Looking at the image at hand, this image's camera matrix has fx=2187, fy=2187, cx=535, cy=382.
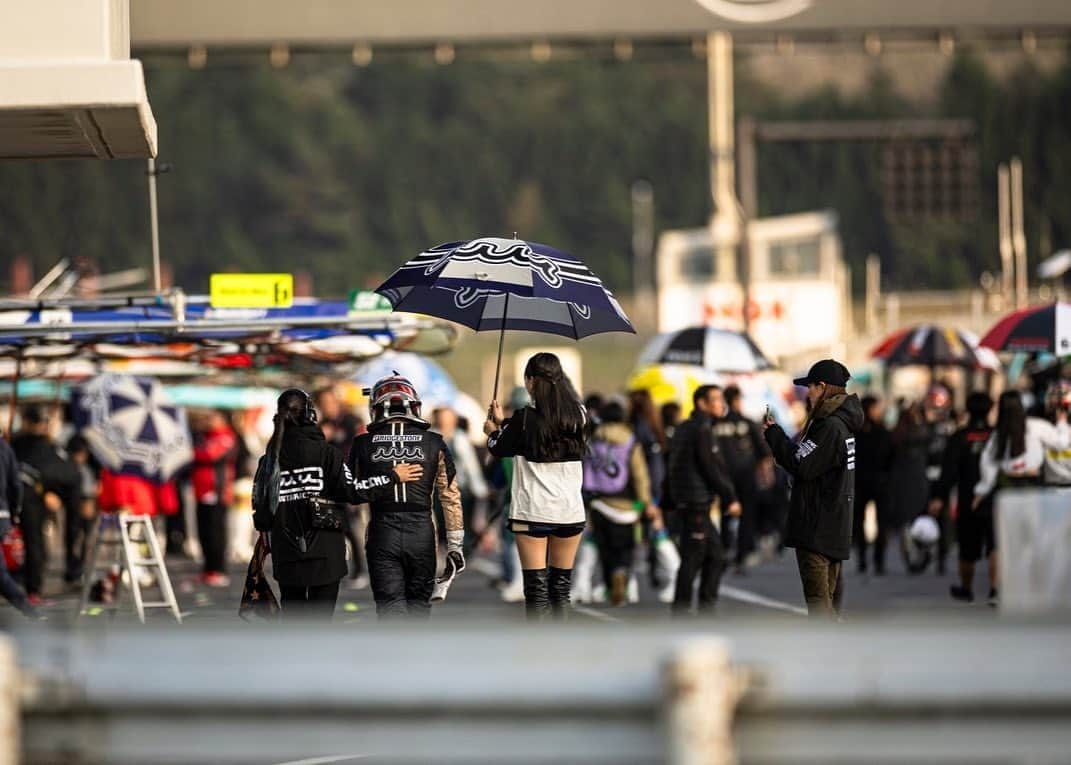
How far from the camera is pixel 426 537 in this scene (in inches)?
406

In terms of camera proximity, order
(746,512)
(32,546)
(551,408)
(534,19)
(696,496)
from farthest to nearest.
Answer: (534,19) → (746,512) → (32,546) → (696,496) → (551,408)

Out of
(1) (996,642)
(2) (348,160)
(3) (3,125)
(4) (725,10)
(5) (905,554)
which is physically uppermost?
(2) (348,160)

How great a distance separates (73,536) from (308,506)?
1039 centimetres

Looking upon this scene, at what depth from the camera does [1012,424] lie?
15086 mm

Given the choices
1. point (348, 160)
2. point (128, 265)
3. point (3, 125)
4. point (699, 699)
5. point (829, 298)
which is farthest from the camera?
point (348, 160)

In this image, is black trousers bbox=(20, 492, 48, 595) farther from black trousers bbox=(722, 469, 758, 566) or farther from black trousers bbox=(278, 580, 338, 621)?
black trousers bbox=(278, 580, 338, 621)

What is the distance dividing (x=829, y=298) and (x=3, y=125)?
57.1 m

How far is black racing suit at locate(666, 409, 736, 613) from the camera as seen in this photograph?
572 inches

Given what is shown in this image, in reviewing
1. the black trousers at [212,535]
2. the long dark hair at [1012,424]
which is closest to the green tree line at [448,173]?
the black trousers at [212,535]

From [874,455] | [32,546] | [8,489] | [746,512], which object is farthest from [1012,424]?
[32,546]

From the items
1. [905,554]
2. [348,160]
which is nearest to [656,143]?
[348,160]

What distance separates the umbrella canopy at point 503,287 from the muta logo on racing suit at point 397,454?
1202 mm

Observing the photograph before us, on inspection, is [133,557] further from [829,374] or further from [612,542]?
[829,374]

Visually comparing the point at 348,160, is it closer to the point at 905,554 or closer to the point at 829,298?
the point at 829,298
